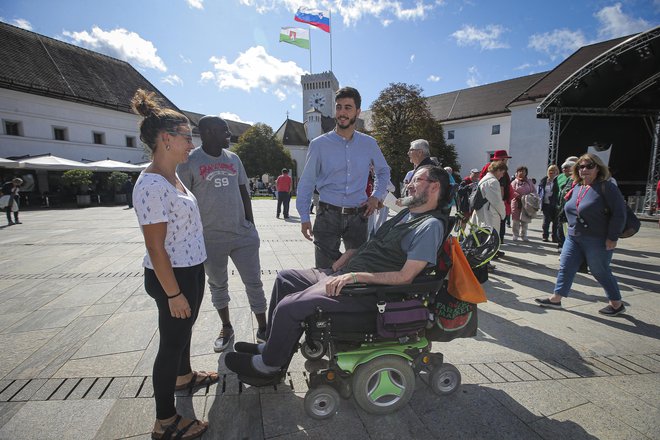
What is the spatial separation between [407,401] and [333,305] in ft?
2.70

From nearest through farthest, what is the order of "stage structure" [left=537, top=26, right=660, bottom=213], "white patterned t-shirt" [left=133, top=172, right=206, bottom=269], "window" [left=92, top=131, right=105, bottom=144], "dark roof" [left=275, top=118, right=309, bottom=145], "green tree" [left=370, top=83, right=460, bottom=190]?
1. "white patterned t-shirt" [left=133, top=172, right=206, bottom=269]
2. "stage structure" [left=537, top=26, right=660, bottom=213]
3. "window" [left=92, top=131, right=105, bottom=144]
4. "green tree" [left=370, top=83, right=460, bottom=190]
5. "dark roof" [left=275, top=118, right=309, bottom=145]

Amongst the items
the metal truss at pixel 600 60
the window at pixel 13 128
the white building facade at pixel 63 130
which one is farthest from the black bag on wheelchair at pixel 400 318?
the window at pixel 13 128

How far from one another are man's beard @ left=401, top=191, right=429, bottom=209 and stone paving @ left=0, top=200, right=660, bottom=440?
1.35 m

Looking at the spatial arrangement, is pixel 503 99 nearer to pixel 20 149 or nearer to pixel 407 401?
pixel 407 401

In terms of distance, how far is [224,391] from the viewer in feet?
7.24

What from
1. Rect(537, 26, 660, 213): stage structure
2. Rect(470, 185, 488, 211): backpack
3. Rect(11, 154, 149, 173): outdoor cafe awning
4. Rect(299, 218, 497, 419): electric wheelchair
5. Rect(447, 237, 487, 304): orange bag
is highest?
Rect(537, 26, 660, 213): stage structure

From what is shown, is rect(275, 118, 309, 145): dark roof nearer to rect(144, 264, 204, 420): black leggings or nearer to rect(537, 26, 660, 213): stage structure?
rect(537, 26, 660, 213): stage structure

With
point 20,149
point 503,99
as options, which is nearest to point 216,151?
point 20,149

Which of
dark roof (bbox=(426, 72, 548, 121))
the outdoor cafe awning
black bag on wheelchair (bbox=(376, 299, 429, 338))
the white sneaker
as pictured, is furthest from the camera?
dark roof (bbox=(426, 72, 548, 121))

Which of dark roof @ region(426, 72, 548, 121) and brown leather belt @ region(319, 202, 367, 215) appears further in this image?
dark roof @ region(426, 72, 548, 121)

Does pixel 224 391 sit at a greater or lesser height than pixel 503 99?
lesser

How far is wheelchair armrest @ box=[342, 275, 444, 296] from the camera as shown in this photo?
185 centimetres

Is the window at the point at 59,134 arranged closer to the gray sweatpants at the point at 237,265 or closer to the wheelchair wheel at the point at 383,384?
the gray sweatpants at the point at 237,265

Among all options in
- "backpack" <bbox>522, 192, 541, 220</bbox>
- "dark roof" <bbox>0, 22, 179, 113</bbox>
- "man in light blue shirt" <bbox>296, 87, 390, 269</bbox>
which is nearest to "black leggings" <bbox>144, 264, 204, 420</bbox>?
"man in light blue shirt" <bbox>296, 87, 390, 269</bbox>
